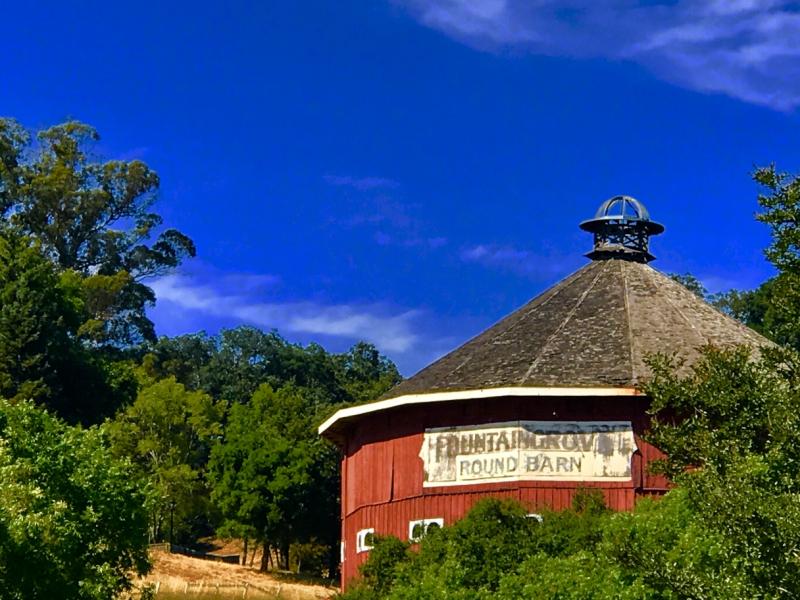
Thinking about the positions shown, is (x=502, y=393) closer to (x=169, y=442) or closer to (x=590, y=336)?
(x=590, y=336)

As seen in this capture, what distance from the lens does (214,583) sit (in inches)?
1908

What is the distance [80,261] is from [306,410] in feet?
79.2

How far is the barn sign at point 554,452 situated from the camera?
89.2 ft

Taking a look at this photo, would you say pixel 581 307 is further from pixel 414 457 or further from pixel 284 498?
pixel 284 498

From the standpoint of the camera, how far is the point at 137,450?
221ft

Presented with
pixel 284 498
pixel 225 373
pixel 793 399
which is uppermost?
pixel 225 373

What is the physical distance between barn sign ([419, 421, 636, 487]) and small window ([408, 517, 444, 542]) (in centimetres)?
100

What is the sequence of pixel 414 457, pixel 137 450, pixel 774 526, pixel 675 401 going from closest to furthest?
1. pixel 774 526
2. pixel 675 401
3. pixel 414 457
4. pixel 137 450

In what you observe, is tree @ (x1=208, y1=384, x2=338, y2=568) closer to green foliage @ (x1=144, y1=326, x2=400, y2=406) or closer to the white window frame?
green foliage @ (x1=144, y1=326, x2=400, y2=406)

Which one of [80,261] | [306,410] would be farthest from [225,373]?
[306,410]

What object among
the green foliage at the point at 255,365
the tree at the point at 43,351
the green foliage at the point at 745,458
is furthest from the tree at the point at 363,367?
the green foliage at the point at 745,458

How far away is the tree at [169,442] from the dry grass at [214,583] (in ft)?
32.5

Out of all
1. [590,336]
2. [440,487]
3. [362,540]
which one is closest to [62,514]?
[440,487]

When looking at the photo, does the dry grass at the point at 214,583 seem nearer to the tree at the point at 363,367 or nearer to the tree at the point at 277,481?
the tree at the point at 277,481
